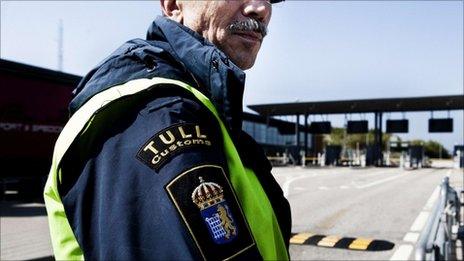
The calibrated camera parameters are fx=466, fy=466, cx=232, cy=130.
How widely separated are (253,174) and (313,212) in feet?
35.9

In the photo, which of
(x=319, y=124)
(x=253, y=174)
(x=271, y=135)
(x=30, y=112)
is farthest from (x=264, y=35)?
→ (x=271, y=135)

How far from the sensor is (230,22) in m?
1.37

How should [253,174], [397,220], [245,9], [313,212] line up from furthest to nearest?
[313,212], [397,220], [245,9], [253,174]

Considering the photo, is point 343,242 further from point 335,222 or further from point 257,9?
point 257,9

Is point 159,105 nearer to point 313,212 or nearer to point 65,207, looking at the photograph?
point 65,207

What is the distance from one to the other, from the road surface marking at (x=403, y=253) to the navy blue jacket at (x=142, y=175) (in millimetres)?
6516

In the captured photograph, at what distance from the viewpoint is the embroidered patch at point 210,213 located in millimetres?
848

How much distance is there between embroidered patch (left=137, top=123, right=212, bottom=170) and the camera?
86 cm

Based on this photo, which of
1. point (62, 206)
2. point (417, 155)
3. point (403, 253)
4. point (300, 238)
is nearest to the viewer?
point (62, 206)

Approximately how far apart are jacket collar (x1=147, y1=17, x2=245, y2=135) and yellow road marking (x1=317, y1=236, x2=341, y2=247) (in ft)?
22.4

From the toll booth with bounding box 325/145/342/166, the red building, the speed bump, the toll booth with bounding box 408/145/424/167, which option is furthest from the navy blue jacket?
the toll booth with bounding box 325/145/342/166

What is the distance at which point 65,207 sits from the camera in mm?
943

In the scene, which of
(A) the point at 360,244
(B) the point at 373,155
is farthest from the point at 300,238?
(B) the point at 373,155

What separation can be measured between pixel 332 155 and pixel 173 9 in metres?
51.4
